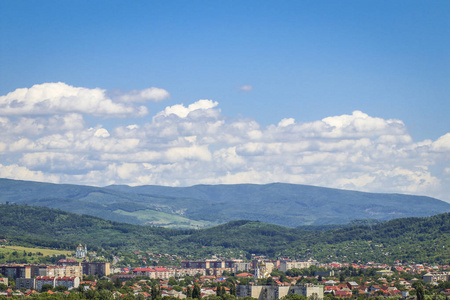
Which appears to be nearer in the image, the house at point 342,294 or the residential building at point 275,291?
the residential building at point 275,291

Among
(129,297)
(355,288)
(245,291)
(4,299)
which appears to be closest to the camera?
(4,299)

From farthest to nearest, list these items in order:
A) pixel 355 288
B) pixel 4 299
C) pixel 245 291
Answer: pixel 355 288, pixel 245 291, pixel 4 299

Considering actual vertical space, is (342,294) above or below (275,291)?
below

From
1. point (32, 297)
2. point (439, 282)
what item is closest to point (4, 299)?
point (32, 297)

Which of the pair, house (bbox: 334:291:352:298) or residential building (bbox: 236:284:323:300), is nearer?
residential building (bbox: 236:284:323:300)

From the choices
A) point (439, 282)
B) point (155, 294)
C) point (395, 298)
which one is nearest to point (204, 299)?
point (155, 294)

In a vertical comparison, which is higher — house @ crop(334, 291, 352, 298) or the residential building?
the residential building

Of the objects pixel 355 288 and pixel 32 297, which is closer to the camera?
pixel 32 297

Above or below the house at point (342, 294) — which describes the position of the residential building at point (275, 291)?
above

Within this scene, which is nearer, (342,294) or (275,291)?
(275,291)

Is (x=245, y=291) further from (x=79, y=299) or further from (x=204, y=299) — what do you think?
(x=79, y=299)
